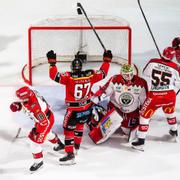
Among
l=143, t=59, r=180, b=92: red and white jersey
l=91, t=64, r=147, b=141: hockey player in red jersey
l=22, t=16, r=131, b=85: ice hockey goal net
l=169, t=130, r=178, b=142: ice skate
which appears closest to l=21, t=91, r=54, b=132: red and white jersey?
l=91, t=64, r=147, b=141: hockey player in red jersey

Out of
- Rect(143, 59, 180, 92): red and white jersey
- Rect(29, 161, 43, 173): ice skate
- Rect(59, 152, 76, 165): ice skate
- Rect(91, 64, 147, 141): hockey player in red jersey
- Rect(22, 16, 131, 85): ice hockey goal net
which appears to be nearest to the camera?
Rect(29, 161, 43, 173): ice skate

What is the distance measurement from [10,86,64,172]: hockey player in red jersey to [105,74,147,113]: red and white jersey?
2.39ft

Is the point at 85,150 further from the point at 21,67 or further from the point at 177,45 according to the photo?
the point at 21,67

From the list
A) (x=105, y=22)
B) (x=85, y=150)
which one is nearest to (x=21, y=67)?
(x=105, y=22)

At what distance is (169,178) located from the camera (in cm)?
483

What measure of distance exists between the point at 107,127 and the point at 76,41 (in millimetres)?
1806

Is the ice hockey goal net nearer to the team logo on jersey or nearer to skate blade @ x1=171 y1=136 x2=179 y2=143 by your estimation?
the team logo on jersey

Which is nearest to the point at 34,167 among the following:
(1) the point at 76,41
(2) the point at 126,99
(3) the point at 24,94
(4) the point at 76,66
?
(3) the point at 24,94

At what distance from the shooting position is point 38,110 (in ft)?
15.5

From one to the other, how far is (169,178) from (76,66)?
1.20 meters

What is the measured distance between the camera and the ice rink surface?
491 centimetres

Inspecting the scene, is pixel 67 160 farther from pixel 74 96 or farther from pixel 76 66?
pixel 76 66

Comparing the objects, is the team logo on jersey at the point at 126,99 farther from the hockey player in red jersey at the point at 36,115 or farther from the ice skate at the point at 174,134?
the hockey player in red jersey at the point at 36,115

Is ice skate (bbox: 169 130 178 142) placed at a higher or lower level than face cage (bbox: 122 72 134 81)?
lower
